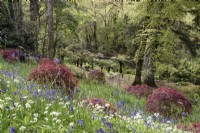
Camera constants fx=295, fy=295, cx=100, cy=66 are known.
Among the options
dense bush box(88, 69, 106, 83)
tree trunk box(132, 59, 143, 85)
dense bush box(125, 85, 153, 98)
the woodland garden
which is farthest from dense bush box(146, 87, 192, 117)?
tree trunk box(132, 59, 143, 85)

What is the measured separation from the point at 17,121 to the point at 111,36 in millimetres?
44463

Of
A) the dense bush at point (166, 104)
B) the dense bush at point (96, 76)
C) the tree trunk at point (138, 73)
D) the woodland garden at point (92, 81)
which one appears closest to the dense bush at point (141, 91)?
the woodland garden at point (92, 81)

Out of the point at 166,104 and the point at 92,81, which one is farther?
the point at 92,81

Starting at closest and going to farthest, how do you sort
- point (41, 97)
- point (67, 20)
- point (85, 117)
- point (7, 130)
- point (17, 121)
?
point (7, 130)
point (17, 121)
point (85, 117)
point (41, 97)
point (67, 20)

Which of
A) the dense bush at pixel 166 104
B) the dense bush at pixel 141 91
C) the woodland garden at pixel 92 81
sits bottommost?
the dense bush at pixel 141 91

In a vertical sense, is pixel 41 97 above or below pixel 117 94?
above

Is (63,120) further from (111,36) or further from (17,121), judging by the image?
(111,36)

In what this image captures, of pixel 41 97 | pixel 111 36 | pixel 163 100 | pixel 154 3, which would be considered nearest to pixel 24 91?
pixel 41 97

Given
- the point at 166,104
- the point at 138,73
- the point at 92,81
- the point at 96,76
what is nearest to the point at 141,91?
the point at 96,76

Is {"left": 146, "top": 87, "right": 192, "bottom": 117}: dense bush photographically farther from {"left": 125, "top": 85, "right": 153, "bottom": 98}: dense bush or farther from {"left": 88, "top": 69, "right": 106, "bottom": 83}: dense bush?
{"left": 88, "top": 69, "right": 106, "bottom": 83}: dense bush

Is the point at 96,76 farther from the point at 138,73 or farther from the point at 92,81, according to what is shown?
the point at 138,73

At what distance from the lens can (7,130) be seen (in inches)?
131

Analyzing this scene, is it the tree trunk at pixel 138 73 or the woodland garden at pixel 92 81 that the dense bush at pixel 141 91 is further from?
the tree trunk at pixel 138 73

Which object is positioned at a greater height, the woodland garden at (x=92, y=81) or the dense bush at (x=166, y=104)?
the woodland garden at (x=92, y=81)
